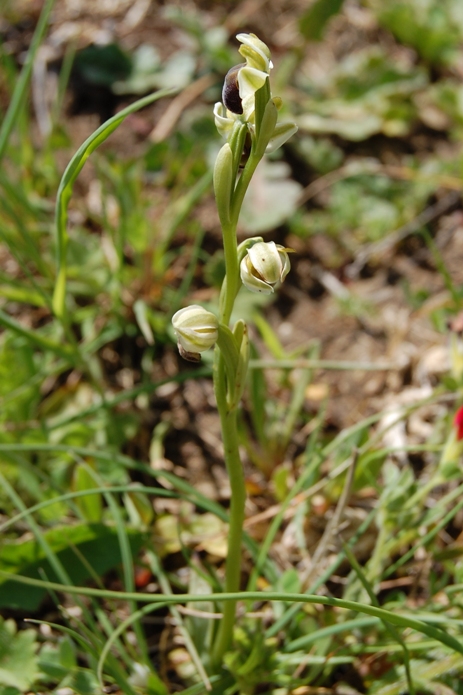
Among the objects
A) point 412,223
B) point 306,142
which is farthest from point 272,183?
point 412,223

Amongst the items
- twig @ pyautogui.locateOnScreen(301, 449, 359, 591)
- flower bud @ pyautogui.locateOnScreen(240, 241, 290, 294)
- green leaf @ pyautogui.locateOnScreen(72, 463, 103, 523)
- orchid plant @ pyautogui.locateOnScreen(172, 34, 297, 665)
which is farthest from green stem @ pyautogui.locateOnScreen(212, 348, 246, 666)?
green leaf @ pyautogui.locateOnScreen(72, 463, 103, 523)

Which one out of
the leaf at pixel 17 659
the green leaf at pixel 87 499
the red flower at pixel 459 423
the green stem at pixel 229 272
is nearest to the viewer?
the green stem at pixel 229 272

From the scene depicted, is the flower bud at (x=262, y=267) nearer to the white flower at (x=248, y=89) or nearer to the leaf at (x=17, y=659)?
the white flower at (x=248, y=89)

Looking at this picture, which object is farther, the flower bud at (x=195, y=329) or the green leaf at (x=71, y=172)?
the green leaf at (x=71, y=172)

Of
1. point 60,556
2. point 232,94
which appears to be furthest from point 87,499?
point 232,94

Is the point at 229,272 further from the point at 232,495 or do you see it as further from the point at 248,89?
the point at 232,495

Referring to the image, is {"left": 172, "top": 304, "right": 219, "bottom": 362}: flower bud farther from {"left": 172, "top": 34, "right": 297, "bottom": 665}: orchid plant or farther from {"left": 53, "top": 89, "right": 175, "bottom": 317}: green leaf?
{"left": 53, "top": 89, "right": 175, "bottom": 317}: green leaf

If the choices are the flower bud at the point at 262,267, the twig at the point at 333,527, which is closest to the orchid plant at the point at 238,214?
the flower bud at the point at 262,267
